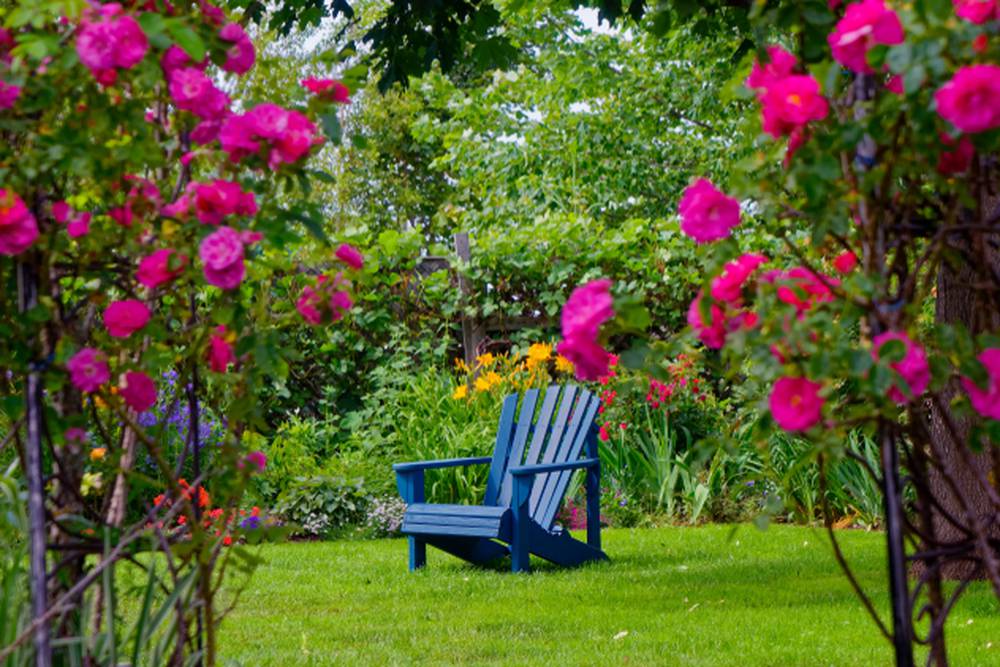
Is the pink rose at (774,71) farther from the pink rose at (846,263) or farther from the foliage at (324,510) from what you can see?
the foliage at (324,510)

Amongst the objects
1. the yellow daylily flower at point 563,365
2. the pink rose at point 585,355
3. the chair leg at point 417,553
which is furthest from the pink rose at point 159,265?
the yellow daylily flower at point 563,365

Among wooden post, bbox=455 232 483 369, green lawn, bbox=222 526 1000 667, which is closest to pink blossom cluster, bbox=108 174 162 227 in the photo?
green lawn, bbox=222 526 1000 667

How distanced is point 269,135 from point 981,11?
105 centimetres

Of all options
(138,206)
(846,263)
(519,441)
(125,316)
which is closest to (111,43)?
(138,206)

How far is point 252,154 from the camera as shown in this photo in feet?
7.06

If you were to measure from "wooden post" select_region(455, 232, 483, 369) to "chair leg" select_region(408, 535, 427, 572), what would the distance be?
2.97 metres

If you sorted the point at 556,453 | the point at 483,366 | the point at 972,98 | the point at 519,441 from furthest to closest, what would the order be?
the point at 483,366 < the point at 519,441 < the point at 556,453 < the point at 972,98

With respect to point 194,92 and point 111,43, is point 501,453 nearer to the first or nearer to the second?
point 194,92

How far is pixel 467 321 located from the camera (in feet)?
30.4

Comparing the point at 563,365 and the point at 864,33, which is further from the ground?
the point at 563,365

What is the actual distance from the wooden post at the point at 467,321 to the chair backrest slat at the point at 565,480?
2.76m

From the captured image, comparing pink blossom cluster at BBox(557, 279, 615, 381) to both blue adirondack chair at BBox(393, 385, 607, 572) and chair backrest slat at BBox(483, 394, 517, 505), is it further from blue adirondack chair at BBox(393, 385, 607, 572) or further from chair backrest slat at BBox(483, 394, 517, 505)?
chair backrest slat at BBox(483, 394, 517, 505)

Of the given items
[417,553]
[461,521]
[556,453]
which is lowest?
[417,553]

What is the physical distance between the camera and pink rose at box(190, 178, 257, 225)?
2.07 metres
